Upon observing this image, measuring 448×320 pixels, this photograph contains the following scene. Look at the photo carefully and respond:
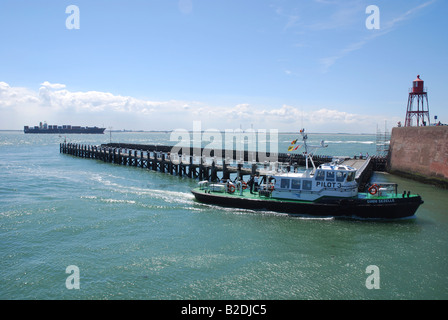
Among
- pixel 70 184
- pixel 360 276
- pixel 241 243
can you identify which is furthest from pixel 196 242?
pixel 70 184

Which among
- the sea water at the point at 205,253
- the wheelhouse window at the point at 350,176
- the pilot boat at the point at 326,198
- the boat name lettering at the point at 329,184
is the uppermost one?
the wheelhouse window at the point at 350,176

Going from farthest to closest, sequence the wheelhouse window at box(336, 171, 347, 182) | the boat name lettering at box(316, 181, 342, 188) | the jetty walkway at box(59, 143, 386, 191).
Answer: the jetty walkway at box(59, 143, 386, 191) → the boat name lettering at box(316, 181, 342, 188) → the wheelhouse window at box(336, 171, 347, 182)

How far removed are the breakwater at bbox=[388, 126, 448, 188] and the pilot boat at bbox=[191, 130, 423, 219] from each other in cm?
1403

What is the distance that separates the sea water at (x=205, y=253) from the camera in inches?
514

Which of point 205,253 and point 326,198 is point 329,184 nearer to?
point 326,198

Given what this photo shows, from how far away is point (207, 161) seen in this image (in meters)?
47.3

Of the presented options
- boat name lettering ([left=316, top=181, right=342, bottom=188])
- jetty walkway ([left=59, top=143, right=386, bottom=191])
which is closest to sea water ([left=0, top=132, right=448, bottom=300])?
boat name lettering ([left=316, top=181, right=342, bottom=188])

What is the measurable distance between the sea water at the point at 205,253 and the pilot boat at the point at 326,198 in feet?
2.89

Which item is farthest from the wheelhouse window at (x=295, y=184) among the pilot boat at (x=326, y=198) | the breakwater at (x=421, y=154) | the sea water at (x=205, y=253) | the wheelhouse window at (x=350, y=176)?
the breakwater at (x=421, y=154)

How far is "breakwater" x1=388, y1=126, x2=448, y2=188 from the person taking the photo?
33750 mm

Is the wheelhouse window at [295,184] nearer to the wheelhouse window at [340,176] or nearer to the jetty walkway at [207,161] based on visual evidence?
the wheelhouse window at [340,176]

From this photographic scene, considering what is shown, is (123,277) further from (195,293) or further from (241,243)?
(241,243)

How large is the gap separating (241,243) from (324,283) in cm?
538

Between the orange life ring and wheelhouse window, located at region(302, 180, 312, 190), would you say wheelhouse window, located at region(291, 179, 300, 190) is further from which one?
the orange life ring
